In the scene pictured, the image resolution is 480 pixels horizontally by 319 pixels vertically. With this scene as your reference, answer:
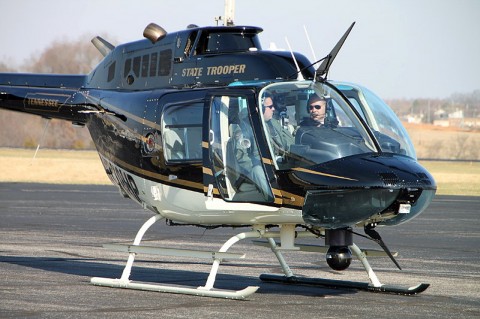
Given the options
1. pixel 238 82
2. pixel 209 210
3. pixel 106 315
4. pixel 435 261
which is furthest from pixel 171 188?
pixel 435 261

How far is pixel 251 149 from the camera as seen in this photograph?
11.1 meters

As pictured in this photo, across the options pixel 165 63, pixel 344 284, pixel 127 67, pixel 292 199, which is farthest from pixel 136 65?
pixel 344 284

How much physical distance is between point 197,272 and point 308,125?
4136 mm

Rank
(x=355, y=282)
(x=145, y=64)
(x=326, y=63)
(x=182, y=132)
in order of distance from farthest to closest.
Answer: (x=145, y=64) → (x=355, y=282) → (x=182, y=132) → (x=326, y=63)

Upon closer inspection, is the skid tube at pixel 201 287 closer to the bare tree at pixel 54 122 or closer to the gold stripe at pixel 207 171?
the gold stripe at pixel 207 171

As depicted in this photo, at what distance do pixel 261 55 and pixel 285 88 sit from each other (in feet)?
3.41

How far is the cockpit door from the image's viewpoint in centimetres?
1110

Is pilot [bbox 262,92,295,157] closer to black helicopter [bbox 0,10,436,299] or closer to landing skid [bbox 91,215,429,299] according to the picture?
black helicopter [bbox 0,10,436,299]

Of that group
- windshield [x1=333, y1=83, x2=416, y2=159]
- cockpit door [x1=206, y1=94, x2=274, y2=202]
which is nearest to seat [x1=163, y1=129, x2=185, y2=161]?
cockpit door [x1=206, y1=94, x2=274, y2=202]

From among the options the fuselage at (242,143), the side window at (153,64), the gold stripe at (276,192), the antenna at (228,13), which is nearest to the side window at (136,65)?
the fuselage at (242,143)

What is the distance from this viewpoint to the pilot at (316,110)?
36.1ft

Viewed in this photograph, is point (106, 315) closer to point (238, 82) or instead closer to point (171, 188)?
point (171, 188)

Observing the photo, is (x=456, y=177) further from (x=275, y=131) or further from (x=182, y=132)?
(x=275, y=131)

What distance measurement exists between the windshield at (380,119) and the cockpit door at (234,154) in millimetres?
1248
